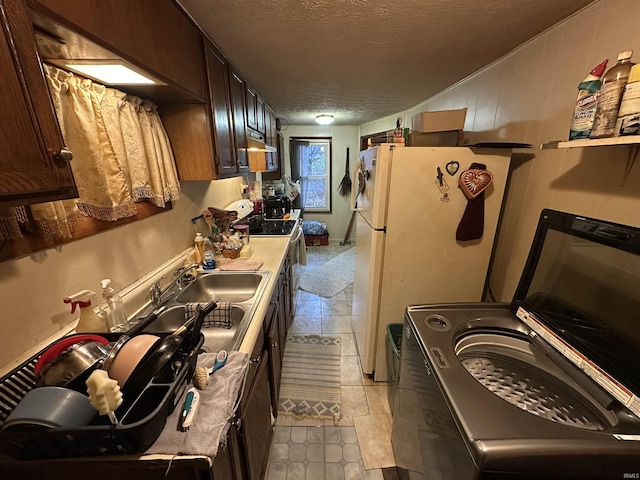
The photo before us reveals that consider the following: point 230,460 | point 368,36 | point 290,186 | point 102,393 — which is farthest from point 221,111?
point 290,186

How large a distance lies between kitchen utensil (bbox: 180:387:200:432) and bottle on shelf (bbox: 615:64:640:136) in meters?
1.45

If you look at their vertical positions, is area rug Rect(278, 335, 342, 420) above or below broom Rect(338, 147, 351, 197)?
below

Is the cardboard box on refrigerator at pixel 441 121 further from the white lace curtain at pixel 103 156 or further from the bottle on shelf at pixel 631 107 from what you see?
the white lace curtain at pixel 103 156

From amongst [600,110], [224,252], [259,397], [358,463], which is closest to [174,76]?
[224,252]

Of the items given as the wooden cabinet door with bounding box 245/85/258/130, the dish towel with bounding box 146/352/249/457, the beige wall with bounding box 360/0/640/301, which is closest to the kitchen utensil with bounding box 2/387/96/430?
the dish towel with bounding box 146/352/249/457

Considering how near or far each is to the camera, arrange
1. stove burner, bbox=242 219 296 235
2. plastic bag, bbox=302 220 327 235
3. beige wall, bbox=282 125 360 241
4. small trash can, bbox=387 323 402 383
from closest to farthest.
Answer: small trash can, bbox=387 323 402 383 → stove burner, bbox=242 219 296 235 → beige wall, bbox=282 125 360 241 → plastic bag, bbox=302 220 327 235

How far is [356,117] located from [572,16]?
2.82 metres

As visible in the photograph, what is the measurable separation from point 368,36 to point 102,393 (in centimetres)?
171

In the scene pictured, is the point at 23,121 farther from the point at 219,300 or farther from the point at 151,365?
the point at 219,300

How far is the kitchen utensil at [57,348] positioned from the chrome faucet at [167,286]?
1.68 feet

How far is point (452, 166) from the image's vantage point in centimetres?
140

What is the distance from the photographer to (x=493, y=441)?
62cm

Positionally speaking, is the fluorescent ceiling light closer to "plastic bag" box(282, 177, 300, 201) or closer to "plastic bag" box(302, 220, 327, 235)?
"plastic bag" box(282, 177, 300, 201)

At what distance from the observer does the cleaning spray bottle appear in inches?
33.6
